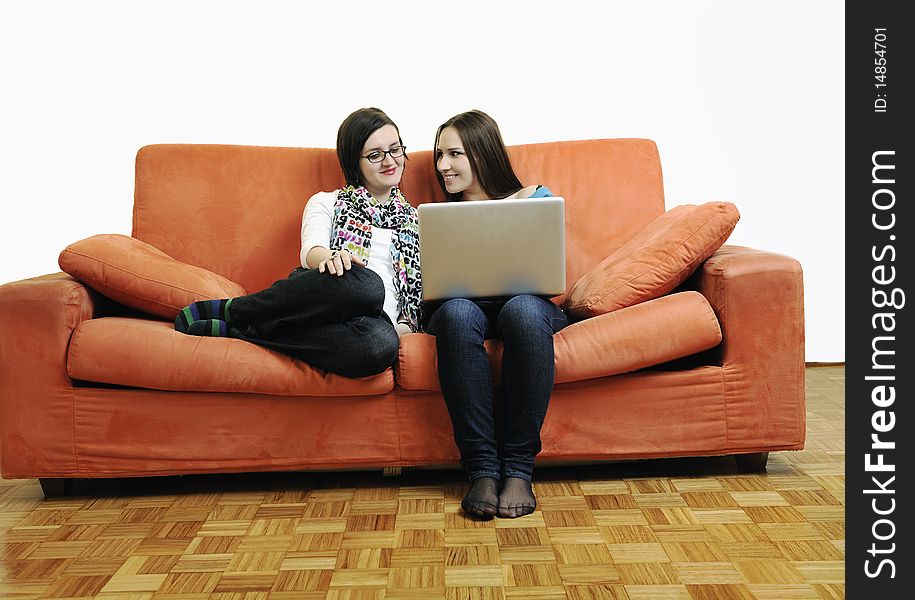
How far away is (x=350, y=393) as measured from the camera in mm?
2146

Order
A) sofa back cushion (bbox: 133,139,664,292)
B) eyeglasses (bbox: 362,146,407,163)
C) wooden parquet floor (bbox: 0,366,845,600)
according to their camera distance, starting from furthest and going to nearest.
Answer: sofa back cushion (bbox: 133,139,664,292) < eyeglasses (bbox: 362,146,407,163) < wooden parquet floor (bbox: 0,366,845,600)

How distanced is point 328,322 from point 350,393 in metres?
0.17

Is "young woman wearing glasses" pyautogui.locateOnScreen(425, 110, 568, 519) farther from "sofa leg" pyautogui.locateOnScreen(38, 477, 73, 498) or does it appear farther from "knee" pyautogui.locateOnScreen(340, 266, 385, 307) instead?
"sofa leg" pyautogui.locateOnScreen(38, 477, 73, 498)

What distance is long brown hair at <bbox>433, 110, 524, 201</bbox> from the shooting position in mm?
2502

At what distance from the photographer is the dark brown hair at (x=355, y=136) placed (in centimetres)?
248

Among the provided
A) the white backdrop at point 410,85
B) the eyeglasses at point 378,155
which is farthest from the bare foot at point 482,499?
the white backdrop at point 410,85

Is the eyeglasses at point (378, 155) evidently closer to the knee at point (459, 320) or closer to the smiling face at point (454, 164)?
the smiling face at point (454, 164)

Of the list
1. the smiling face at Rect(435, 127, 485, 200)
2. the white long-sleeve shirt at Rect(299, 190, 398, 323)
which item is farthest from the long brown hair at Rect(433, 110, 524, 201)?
the white long-sleeve shirt at Rect(299, 190, 398, 323)

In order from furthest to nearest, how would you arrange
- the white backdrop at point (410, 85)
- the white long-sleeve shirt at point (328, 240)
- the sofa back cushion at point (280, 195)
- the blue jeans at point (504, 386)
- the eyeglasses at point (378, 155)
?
1. the white backdrop at point (410, 85)
2. the sofa back cushion at point (280, 195)
3. the eyeglasses at point (378, 155)
4. the white long-sleeve shirt at point (328, 240)
5. the blue jeans at point (504, 386)

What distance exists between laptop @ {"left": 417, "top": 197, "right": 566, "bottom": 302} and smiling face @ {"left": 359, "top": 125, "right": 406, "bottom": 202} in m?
0.46

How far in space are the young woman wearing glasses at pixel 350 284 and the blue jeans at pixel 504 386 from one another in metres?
0.16

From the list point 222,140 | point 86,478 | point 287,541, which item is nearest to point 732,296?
point 287,541

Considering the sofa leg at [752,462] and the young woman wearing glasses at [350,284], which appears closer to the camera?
the young woman wearing glasses at [350,284]
